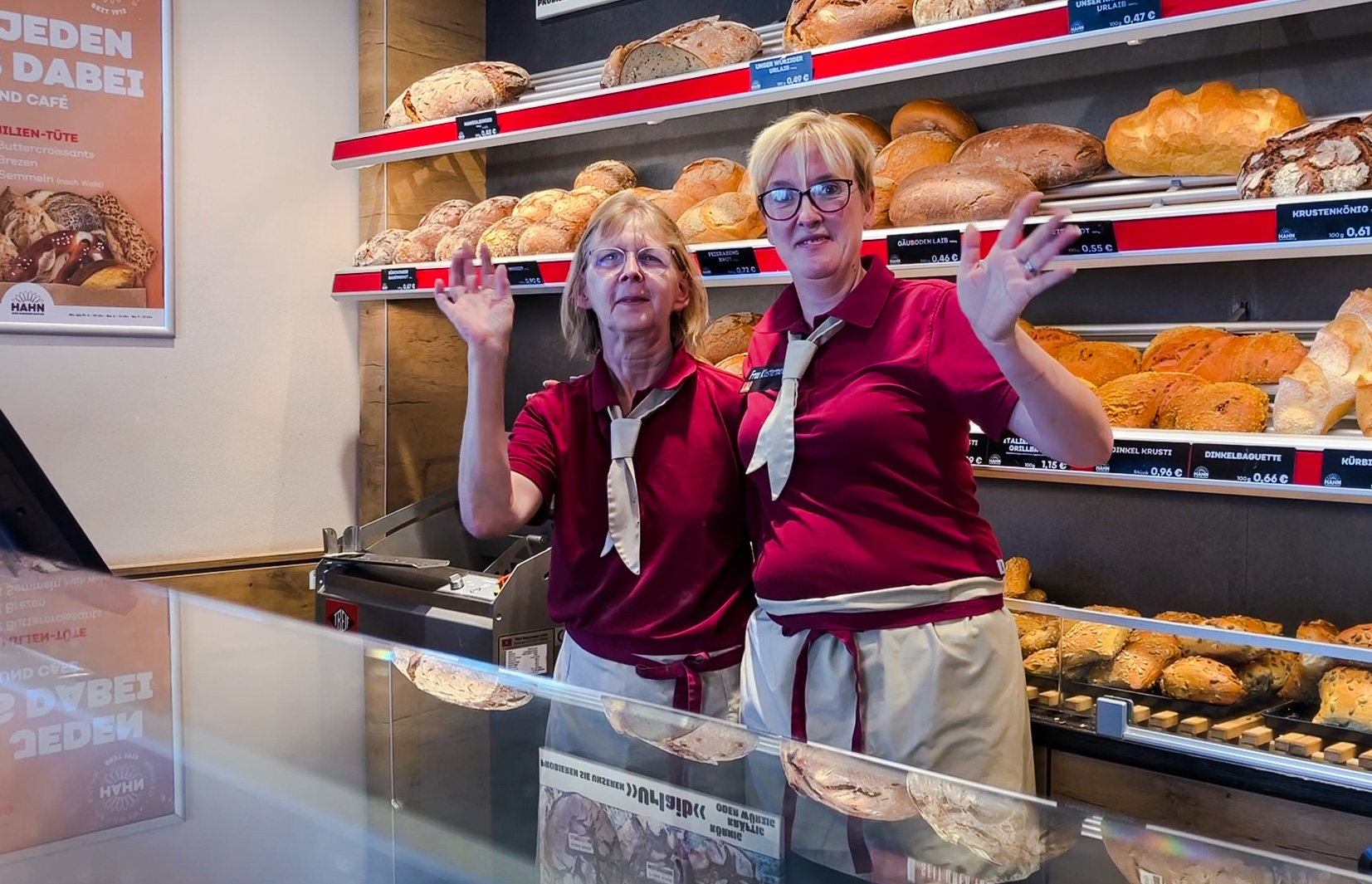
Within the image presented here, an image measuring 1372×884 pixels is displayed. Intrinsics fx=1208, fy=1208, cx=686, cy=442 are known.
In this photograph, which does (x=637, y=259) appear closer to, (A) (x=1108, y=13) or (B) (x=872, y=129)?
(A) (x=1108, y=13)

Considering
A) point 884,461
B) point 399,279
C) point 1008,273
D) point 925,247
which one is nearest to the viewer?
point 1008,273

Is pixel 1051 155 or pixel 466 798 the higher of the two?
pixel 1051 155

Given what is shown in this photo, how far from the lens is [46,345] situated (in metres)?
3.62

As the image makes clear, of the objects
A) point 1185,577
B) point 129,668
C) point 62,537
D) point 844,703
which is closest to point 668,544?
point 844,703

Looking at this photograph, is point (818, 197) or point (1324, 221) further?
point (1324, 221)

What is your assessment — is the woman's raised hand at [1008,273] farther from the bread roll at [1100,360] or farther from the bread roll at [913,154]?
the bread roll at [913,154]

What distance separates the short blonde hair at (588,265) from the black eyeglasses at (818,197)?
25cm

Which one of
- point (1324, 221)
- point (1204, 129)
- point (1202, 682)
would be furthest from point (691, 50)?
point (1202, 682)

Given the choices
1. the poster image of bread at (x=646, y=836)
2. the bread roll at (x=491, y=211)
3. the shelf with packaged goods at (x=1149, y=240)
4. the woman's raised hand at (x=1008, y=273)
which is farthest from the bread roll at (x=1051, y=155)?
the poster image of bread at (x=646, y=836)

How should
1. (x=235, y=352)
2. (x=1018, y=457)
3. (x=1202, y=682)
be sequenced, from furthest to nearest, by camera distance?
1. (x=235, y=352)
2. (x=1018, y=457)
3. (x=1202, y=682)

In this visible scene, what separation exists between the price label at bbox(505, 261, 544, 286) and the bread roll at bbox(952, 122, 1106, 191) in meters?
1.24

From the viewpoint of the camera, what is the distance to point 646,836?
75cm

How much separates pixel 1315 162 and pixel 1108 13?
0.45 meters

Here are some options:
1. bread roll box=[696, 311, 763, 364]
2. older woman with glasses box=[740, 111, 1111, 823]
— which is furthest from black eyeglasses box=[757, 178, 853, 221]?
bread roll box=[696, 311, 763, 364]
